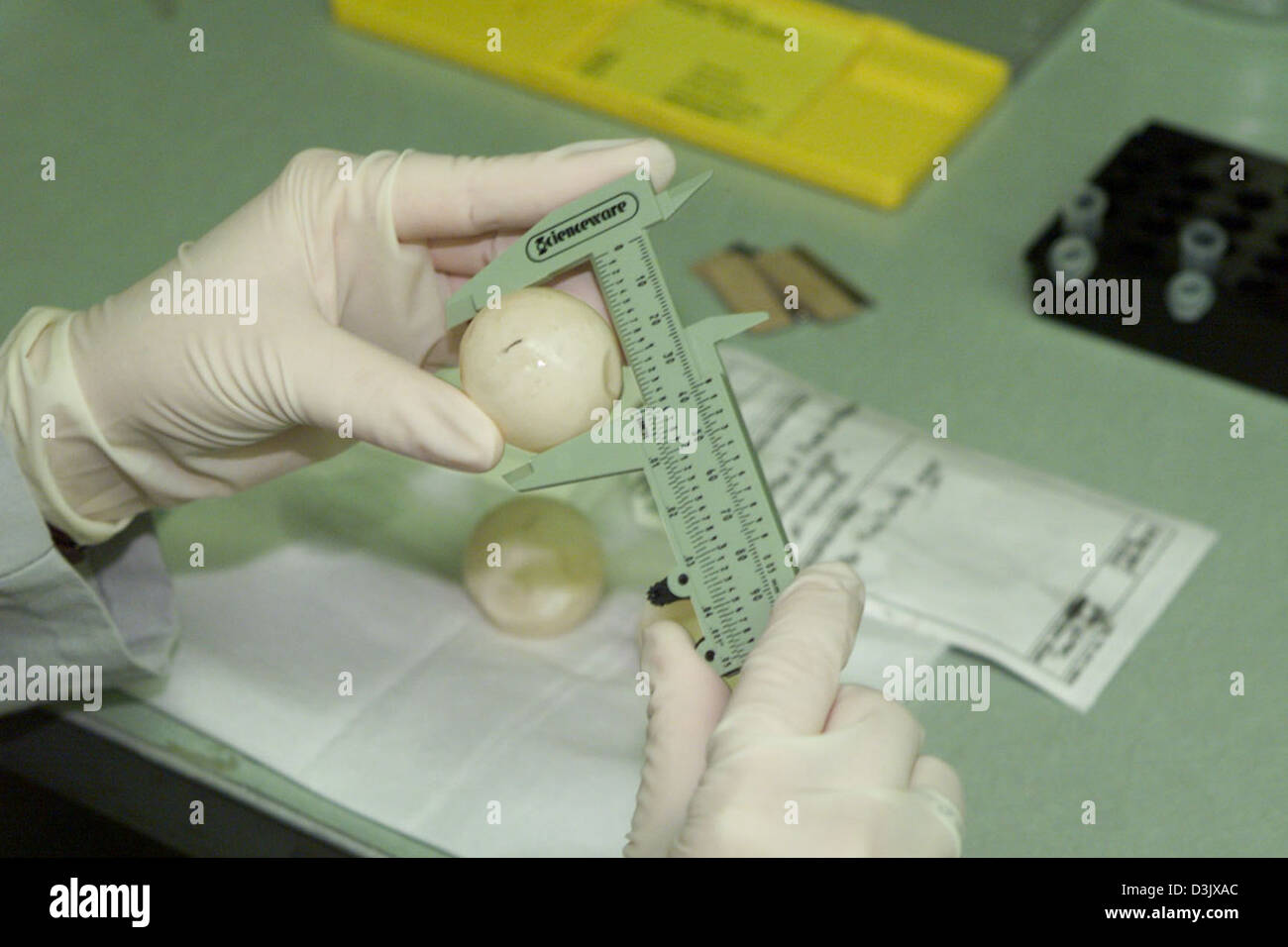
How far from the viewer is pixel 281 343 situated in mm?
1003

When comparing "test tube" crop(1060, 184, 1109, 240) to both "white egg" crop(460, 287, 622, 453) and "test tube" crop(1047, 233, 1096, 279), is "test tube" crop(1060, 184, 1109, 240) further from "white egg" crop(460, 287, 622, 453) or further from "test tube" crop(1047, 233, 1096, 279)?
"white egg" crop(460, 287, 622, 453)

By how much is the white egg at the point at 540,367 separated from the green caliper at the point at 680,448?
0.02 m

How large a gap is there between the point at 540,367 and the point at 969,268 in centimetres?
73

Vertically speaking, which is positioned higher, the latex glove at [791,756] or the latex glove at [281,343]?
the latex glove at [281,343]

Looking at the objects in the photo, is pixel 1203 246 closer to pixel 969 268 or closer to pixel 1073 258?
pixel 1073 258

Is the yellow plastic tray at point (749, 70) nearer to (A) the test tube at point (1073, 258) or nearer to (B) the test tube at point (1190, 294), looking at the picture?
(A) the test tube at point (1073, 258)

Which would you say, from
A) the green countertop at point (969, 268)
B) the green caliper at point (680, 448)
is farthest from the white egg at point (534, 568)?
the green caliper at point (680, 448)

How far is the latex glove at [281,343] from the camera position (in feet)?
3.28

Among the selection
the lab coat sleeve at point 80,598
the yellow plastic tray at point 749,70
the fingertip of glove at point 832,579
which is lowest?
the lab coat sleeve at point 80,598

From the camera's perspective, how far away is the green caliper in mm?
952

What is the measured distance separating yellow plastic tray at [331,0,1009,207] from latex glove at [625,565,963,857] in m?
0.77

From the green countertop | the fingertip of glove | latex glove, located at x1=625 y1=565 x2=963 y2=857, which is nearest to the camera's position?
latex glove, located at x1=625 y1=565 x2=963 y2=857

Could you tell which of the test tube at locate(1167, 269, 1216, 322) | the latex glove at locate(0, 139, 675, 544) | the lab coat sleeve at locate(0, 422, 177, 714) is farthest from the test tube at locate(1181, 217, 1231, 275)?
the lab coat sleeve at locate(0, 422, 177, 714)

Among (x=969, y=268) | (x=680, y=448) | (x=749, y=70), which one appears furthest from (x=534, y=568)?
(x=749, y=70)
